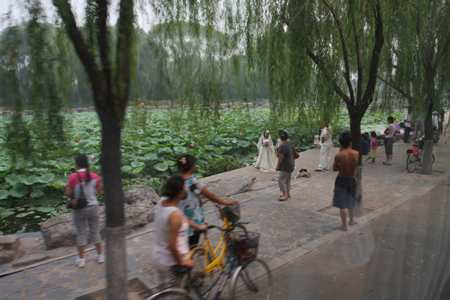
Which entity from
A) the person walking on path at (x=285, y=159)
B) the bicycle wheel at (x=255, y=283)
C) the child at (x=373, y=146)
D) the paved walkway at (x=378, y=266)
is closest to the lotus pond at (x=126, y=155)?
the person walking on path at (x=285, y=159)

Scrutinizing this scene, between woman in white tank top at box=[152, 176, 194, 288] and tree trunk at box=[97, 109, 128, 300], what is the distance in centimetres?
30

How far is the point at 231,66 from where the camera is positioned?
3.67 meters

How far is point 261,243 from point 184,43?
124 inches

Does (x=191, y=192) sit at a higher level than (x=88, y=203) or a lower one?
higher

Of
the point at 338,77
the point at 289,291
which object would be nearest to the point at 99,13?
the point at 289,291

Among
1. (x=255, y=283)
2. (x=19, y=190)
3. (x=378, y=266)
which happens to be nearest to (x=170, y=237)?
(x=255, y=283)

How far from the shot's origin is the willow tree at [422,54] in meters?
6.31

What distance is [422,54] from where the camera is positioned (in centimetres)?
732

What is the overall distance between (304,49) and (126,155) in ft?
24.6

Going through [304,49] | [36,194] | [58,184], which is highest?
[304,49]

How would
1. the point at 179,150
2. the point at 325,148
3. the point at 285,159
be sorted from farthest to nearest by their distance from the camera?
1. the point at 179,150
2. the point at 325,148
3. the point at 285,159

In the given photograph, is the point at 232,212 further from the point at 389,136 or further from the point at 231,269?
the point at 389,136

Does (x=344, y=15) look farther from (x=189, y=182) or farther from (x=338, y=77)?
(x=189, y=182)

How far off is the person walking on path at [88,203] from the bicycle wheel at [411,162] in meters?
8.55
